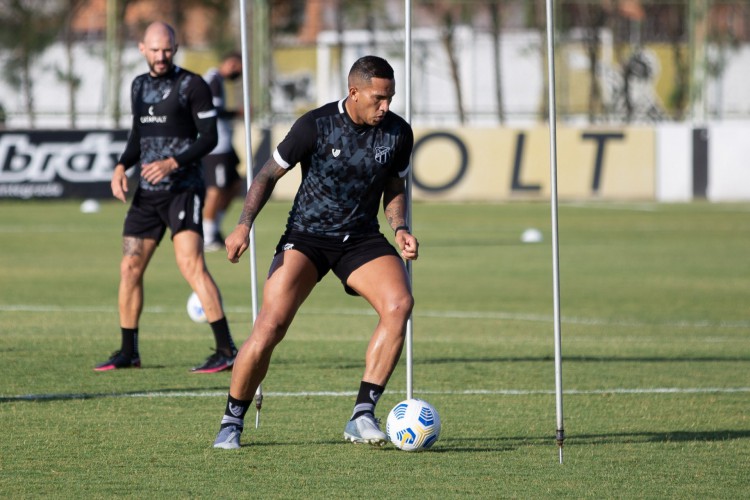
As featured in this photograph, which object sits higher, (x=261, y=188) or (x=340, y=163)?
(x=340, y=163)

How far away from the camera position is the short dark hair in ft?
22.1

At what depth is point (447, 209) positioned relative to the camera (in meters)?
28.2

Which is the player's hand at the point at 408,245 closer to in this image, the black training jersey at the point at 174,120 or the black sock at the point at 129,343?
the black training jersey at the point at 174,120

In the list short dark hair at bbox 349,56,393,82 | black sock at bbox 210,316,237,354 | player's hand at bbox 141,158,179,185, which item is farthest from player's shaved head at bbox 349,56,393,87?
black sock at bbox 210,316,237,354

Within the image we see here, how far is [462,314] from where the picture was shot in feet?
43.8

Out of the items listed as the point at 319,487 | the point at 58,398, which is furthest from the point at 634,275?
the point at 319,487

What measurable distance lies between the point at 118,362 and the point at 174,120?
1779mm

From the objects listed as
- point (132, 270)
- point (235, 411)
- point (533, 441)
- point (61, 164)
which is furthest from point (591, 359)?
point (61, 164)

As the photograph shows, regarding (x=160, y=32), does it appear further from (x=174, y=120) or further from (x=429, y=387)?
(x=429, y=387)

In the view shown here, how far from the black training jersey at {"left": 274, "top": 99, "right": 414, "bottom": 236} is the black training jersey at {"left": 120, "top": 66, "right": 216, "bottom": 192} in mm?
2799

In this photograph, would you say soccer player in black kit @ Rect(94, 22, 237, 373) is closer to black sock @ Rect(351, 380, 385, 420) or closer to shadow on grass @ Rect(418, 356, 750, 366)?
shadow on grass @ Rect(418, 356, 750, 366)

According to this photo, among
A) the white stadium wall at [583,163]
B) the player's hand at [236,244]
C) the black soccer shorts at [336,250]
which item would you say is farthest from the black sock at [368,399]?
the white stadium wall at [583,163]

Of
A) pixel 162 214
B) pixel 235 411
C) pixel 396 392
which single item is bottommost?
pixel 396 392

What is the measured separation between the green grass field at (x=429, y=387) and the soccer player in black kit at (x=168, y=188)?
0.39 m
